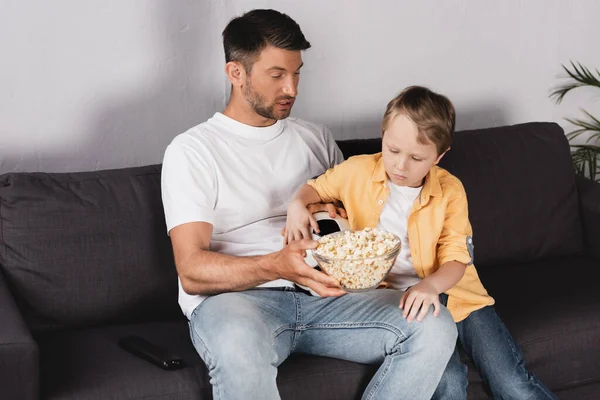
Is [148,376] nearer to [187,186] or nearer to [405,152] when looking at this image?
[187,186]

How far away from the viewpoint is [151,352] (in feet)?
7.49

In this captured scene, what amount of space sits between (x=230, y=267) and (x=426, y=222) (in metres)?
0.51

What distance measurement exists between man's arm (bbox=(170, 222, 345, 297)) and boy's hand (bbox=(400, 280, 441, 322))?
175 millimetres

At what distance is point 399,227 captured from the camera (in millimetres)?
2410

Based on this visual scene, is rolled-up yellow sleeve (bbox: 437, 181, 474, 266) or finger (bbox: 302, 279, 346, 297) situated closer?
finger (bbox: 302, 279, 346, 297)

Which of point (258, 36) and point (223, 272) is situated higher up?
point (258, 36)

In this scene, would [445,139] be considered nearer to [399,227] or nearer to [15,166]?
[399,227]

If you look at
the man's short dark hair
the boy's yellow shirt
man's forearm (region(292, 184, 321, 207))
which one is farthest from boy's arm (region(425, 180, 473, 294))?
the man's short dark hair

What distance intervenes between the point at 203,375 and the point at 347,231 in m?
0.49

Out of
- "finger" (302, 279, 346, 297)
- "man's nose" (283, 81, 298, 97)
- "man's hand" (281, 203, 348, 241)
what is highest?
"man's nose" (283, 81, 298, 97)

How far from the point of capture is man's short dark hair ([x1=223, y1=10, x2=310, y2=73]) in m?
2.51

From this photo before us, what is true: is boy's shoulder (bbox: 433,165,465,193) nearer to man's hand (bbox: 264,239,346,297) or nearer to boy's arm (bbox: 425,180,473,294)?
boy's arm (bbox: 425,180,473,294)

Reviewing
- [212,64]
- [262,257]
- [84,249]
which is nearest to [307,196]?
[262,257]

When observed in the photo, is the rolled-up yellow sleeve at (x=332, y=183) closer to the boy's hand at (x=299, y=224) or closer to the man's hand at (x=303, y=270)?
the boy's hand at (x=299, y=224)
